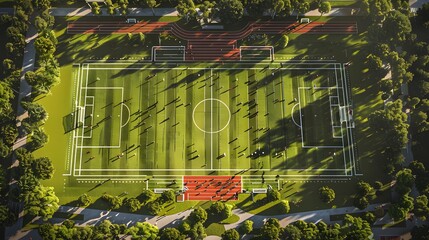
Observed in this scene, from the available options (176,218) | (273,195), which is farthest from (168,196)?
(273,195)

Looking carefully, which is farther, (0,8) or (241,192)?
(0,8)

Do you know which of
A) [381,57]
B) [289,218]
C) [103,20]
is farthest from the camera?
[103,20]

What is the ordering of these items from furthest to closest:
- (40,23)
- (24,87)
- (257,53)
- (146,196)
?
(257,53)
(24,87)
(40,23)
(146,196)

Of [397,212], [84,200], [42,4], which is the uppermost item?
[42,4]

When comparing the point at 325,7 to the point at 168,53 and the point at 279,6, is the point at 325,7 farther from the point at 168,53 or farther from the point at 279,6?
the point at 168,53

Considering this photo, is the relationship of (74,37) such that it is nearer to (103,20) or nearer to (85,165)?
(103,20)

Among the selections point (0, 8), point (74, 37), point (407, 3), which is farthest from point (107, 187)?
point (407, 3)
